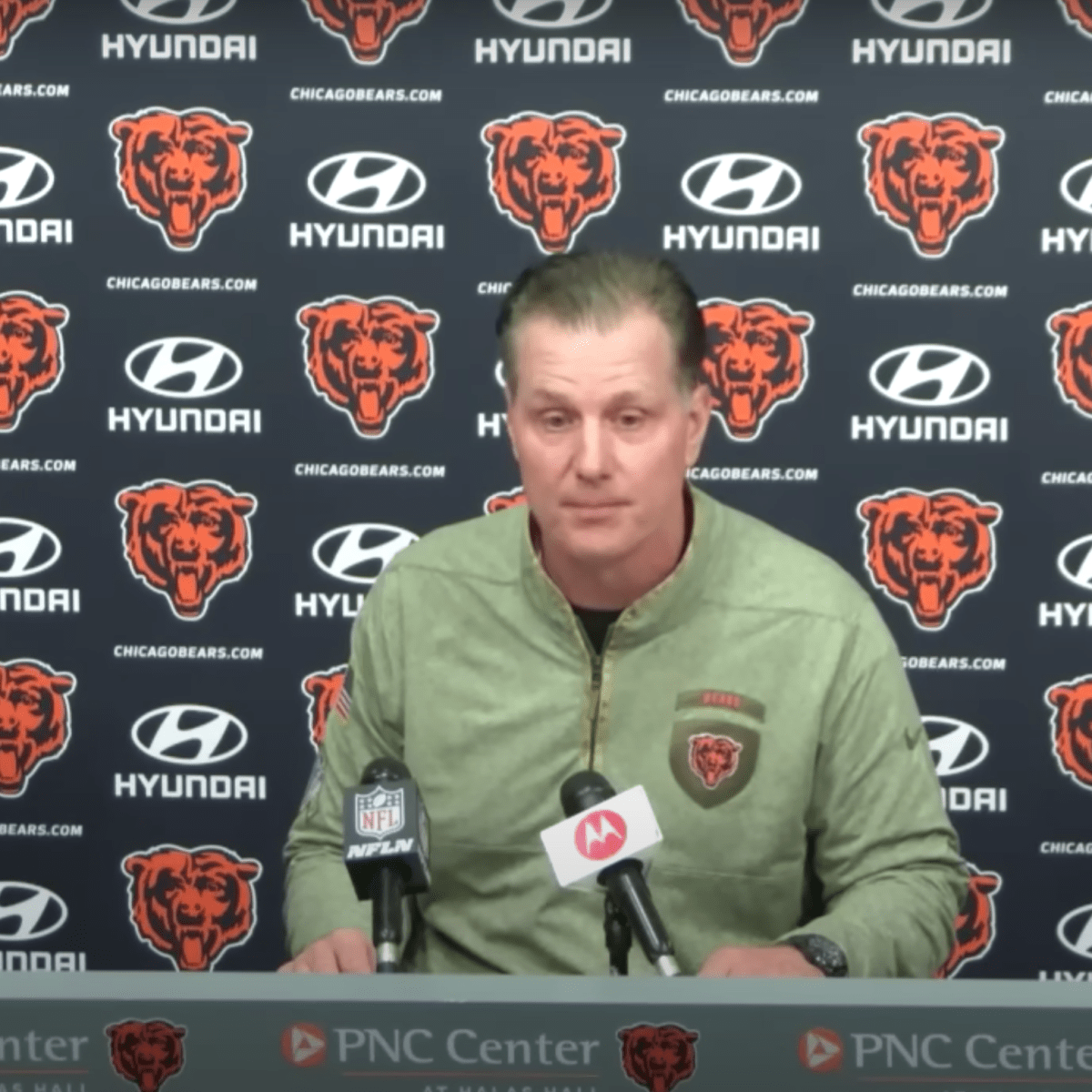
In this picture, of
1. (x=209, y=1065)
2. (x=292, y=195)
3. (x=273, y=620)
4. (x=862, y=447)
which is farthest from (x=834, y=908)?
(x=292, y=195)

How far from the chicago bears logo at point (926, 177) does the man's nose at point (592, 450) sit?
1.52m

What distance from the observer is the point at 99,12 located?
291cm

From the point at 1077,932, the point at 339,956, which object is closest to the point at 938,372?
the point at 1077,932

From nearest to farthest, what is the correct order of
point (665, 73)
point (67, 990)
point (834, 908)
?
point (67, 990) → point (834, 908) → point (665, 73)

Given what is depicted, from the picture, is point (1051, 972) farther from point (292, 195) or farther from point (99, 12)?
point (99, 12)

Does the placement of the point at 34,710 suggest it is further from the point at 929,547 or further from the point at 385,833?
the point at 385,833

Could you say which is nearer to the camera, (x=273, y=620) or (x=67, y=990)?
(x=67, y=990)

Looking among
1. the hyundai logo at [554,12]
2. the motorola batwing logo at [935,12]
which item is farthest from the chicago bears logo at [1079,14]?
the hyundai logo at [554,12]

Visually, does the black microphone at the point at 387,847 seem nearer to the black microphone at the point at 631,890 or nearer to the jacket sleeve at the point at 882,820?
the black microphone at the point at 631,890

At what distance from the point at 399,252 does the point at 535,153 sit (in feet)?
1.05

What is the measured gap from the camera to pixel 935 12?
2.84m

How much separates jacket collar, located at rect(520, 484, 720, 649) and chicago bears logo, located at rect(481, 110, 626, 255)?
4.40 ft

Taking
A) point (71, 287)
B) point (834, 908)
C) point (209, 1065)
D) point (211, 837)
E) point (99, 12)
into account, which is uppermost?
point (99, 12)

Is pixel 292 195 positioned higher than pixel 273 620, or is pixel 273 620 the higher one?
pixel 292 195
